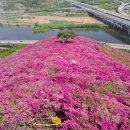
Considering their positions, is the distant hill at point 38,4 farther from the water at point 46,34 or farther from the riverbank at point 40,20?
the water at point 46,34

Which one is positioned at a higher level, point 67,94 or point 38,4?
point 67,94

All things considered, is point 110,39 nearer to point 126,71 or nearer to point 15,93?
point 126,71

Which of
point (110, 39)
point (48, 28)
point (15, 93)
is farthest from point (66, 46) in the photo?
point (48, 28)

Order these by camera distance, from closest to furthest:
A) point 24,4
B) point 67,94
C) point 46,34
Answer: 1. point 67,94
2. point 46,34
3. point 24,4

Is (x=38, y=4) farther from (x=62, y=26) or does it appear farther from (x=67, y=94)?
(x=67, y=94)

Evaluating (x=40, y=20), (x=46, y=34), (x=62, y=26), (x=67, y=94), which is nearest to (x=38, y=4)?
(x=40, y=20)

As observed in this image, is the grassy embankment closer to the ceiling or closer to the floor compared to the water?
closer to the ceiling

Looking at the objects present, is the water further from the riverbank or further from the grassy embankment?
the riverbank

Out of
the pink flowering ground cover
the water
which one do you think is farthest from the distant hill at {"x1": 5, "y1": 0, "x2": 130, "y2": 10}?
the pink flowering ground cover
